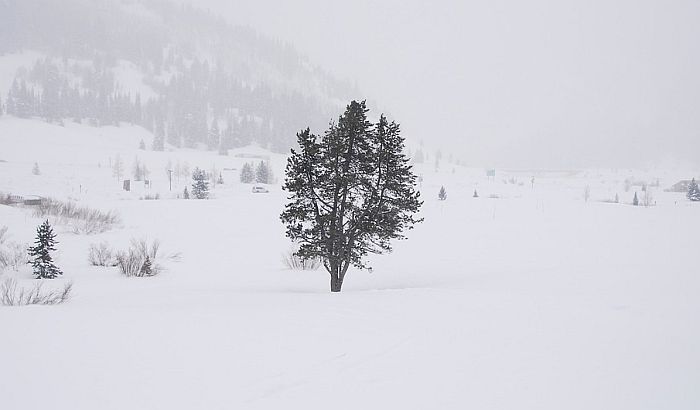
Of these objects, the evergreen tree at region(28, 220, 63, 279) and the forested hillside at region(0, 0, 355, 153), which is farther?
the forested hillside at region(0, 0, 355, 153)

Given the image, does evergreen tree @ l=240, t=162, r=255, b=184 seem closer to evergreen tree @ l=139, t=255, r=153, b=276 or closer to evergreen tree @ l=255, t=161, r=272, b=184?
evergreen tree @ l=255, t=161, r=272, b=184

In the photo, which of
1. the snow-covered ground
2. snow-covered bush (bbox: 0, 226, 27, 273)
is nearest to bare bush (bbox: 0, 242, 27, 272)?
snow-covered bush (bbox: 0, 226, 27, 273)

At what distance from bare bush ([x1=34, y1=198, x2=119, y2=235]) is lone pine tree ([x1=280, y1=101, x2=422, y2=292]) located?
2801 cm

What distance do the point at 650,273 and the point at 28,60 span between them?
205 m

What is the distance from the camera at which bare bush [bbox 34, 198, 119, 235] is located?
34.2 meters

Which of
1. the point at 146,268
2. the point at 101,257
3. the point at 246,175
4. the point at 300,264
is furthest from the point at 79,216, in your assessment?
the point at 246,175

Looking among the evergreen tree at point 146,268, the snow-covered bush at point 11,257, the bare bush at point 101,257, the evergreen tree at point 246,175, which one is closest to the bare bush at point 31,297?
the evergreen tree at point 146,268

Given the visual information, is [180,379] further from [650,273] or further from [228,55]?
[228,55]

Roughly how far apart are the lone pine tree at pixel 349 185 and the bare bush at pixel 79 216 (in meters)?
28.0

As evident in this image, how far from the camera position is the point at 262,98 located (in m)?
146

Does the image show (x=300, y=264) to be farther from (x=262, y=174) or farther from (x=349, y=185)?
(x=262, y=174)

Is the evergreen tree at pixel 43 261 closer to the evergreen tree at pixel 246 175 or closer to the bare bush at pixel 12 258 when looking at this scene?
the bare bush at pixel 12 258

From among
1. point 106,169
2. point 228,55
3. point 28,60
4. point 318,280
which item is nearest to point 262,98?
point 228,55

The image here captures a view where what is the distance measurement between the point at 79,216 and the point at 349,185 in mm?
33389
